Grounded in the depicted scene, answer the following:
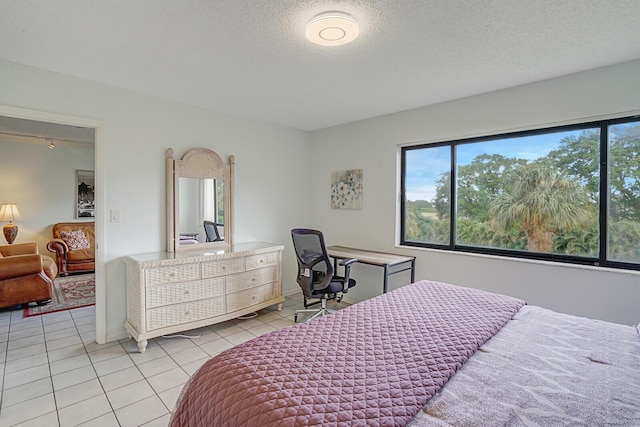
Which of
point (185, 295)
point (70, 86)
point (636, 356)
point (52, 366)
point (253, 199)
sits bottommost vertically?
point (52, 366)

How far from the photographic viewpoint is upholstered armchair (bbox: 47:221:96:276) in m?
5.30

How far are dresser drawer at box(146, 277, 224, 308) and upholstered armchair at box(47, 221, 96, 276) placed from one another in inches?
128

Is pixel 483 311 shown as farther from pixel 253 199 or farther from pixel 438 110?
pixel 253 199

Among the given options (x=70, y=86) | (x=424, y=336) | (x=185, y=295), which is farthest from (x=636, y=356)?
(x=70, y=86)

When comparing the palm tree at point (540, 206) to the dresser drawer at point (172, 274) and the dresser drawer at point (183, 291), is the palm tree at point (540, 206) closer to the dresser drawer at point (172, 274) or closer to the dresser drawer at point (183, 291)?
the dresser drawer at point (183, 291)

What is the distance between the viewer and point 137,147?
3115mm

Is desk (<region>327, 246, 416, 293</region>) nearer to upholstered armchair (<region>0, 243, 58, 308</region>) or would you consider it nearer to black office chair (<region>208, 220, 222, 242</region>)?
black office chair (<region>208, 220, 222, 242</region>)

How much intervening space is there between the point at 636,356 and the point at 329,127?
3.79 m

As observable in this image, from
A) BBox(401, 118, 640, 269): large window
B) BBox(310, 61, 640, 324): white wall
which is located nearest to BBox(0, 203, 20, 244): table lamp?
BBox(310, 61, 640, 324): white wall

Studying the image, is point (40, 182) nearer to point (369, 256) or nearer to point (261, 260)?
point (261, 260)

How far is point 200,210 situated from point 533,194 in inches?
131

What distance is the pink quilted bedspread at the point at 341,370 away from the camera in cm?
100

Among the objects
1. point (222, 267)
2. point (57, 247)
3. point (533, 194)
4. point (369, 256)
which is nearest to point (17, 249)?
point (57, 247)

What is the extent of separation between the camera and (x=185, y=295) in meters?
2.97
